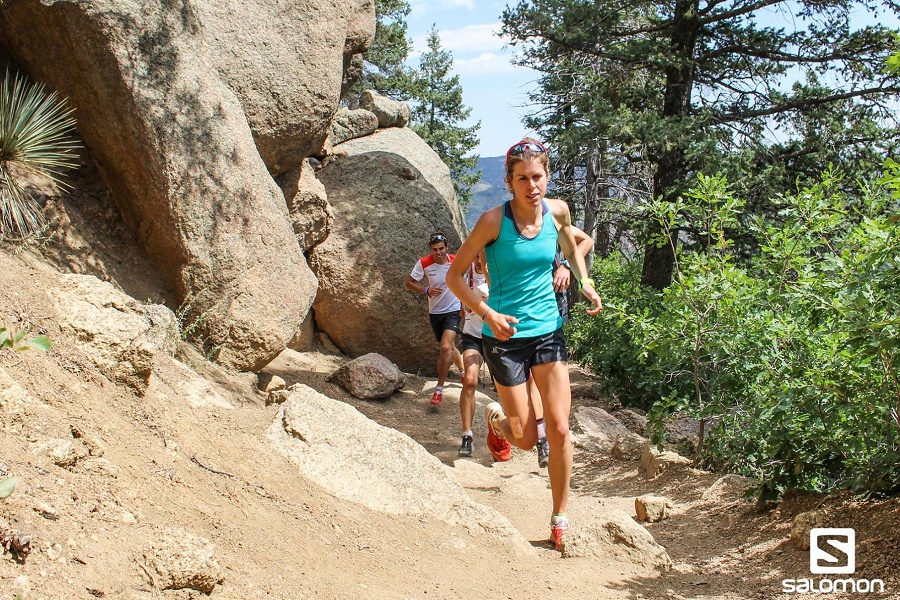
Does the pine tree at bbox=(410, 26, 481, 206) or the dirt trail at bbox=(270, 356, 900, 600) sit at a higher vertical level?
the pine tree at bbox=(410, 26, 481, 206)

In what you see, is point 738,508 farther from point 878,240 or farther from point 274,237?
point 274,237

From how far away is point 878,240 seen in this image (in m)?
3.91

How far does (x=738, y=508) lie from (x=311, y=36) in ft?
24.1

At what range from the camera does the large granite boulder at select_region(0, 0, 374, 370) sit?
6.80 m

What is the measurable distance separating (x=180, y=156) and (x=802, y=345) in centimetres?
527

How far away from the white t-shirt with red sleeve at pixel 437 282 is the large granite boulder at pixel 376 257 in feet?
5.79

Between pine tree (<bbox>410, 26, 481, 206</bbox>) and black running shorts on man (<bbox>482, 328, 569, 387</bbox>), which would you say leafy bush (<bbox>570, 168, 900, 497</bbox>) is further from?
pine tree (<bbox>410, 26, 481, 206</bbox>)

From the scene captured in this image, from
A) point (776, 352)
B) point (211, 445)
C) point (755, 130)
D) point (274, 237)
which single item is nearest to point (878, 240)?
point (776, 352)

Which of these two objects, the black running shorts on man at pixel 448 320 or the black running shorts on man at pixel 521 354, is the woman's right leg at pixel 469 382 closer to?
the black running shorts on man at pixel 448 320

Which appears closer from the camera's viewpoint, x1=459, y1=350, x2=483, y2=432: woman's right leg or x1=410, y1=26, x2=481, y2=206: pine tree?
x1=459, y1=350, x2=483, y2=432: woman's right leg

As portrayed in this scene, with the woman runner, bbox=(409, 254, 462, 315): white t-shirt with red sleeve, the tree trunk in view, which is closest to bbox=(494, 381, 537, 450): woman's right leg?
the woman runner

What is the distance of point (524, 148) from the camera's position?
4359mm

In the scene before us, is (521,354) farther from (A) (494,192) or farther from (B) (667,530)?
(A) (494,192)

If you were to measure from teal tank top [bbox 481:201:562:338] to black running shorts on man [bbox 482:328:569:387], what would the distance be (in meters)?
0.05
